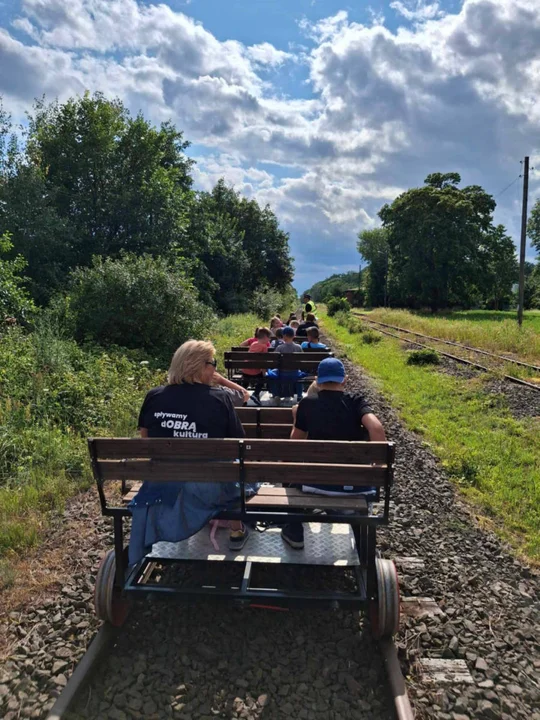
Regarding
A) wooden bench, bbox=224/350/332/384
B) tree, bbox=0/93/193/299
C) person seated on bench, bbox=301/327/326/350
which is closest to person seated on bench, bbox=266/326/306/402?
wooden bench, bbox=224/350/332/384

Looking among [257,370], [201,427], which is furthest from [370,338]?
[201,427]

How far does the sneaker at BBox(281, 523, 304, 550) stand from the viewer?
370 cm

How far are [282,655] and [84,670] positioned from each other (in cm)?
126

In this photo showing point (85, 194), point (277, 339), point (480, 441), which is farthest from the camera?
point (85, 194)

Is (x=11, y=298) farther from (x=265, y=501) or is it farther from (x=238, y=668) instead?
(x=238, y=668)

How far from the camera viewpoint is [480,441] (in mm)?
8023

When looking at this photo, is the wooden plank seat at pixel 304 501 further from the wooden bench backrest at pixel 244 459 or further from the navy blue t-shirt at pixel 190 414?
the navy blue t-shirt at pixel 190 414

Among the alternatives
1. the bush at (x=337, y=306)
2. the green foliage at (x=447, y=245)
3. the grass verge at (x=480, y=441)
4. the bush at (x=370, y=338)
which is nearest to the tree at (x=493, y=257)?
the green foliage at (x=447, y=245)

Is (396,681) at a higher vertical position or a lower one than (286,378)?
lower

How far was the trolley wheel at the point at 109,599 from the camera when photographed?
3.30 m

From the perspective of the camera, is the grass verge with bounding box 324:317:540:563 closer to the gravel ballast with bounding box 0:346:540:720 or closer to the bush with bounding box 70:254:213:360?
the gravel ballast with bounding box 0:346:540:720

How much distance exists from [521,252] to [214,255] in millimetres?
21190

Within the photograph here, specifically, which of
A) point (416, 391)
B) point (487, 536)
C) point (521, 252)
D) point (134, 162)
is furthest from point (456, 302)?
point (487, 536)

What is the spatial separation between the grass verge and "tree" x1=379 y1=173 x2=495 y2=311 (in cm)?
4386
